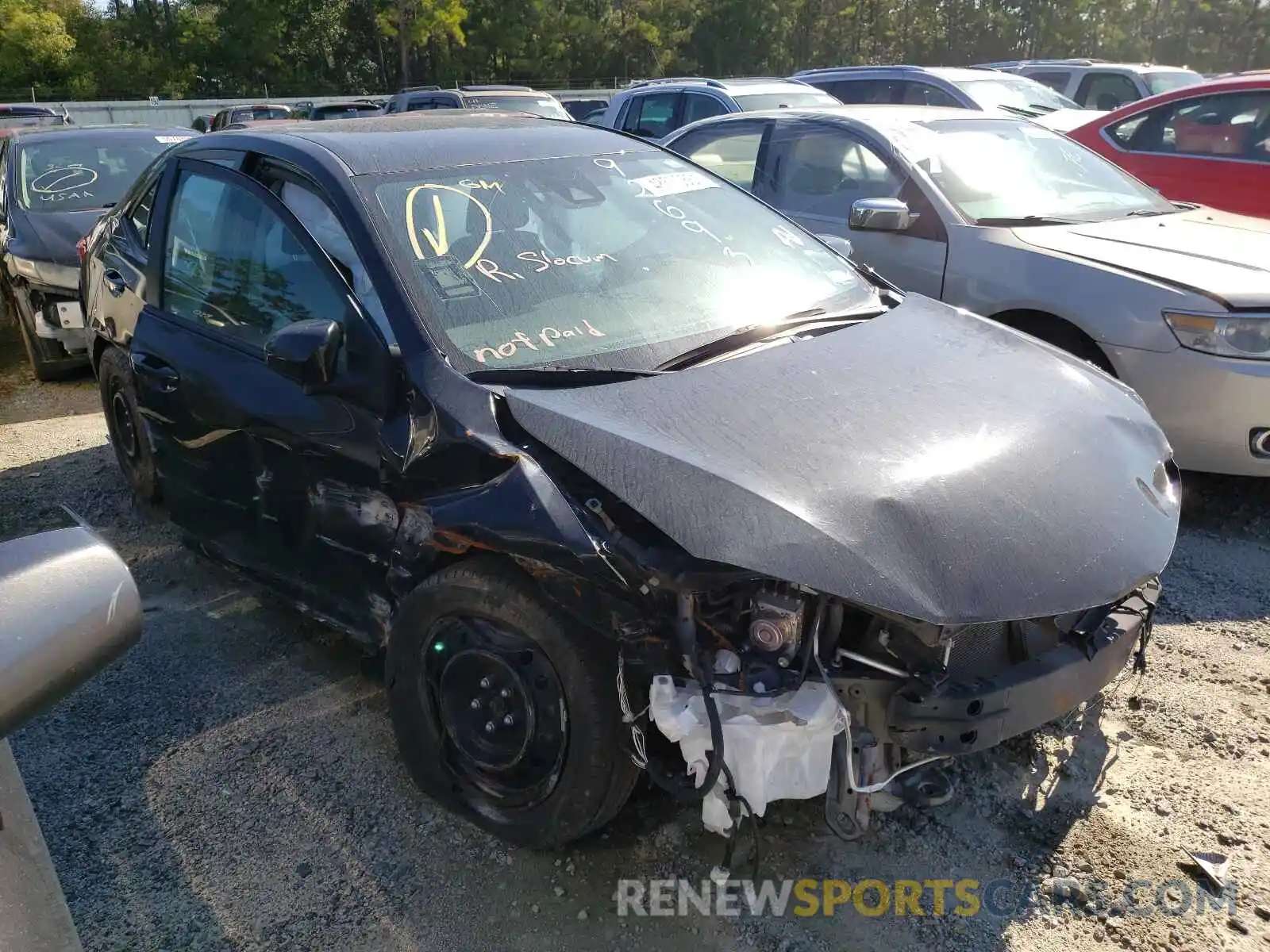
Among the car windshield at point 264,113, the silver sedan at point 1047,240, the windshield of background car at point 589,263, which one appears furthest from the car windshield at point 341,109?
the windshield of background car at point 589,263

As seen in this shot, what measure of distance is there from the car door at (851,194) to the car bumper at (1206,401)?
1.17 meters

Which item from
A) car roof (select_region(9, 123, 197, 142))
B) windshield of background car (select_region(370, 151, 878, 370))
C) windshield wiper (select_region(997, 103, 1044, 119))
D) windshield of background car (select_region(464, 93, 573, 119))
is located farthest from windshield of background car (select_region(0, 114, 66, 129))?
windshield of background car (select_region(370, 151, 878, 370))

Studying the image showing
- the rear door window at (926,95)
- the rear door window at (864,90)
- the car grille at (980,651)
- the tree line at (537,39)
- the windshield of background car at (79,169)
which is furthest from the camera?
the tree line at (537,39)

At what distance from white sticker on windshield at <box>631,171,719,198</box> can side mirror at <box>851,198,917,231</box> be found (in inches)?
54.7

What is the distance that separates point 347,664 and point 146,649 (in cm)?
79

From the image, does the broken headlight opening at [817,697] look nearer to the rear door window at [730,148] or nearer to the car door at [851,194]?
the car door at [851,194]

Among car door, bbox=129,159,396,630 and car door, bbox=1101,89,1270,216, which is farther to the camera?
car door, bbox=1101,89,1270,216

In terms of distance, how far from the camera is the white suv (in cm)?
1249

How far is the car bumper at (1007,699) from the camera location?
A: 2.23m

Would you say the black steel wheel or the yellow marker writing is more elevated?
the yellow marker writing

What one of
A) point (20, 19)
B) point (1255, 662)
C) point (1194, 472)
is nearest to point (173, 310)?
point (1255, 662)

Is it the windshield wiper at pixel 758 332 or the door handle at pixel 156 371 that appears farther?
the door handle at pixel 156 371

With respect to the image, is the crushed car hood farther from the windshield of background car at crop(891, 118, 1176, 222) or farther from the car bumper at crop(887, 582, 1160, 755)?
the car bumper at crop(887, 582, 1160, 755)

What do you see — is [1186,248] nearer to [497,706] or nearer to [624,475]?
[624,475]
